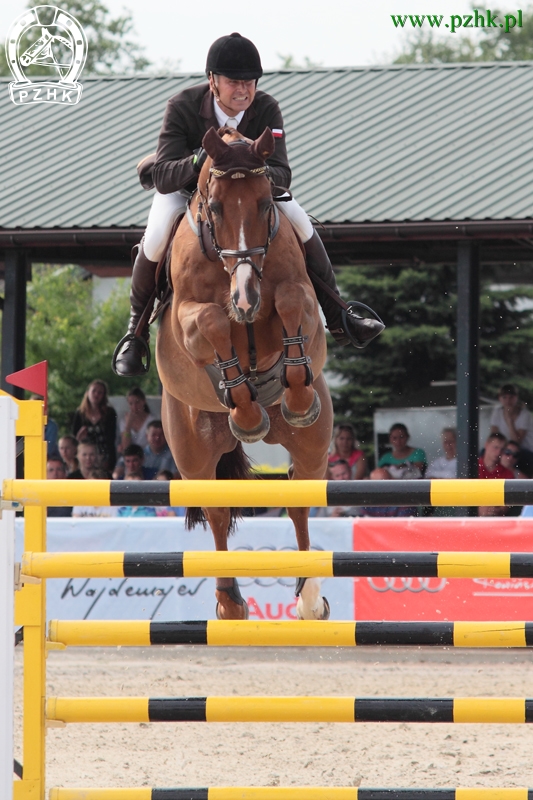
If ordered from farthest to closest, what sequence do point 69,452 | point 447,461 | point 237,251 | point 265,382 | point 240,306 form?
point 69,452
point 447,461
point 265,382
point 237,251
point 240,306

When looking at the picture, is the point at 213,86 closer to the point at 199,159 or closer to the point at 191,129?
the point at 191,129

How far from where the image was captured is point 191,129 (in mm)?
4531

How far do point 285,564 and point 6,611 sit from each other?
901 millimetres

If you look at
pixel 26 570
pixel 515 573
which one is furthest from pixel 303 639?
pixel 26 570

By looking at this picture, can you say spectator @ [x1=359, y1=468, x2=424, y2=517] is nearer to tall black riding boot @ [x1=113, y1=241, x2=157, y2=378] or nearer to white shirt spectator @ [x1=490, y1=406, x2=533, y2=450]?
white shirt spectator @ [x1=490, y1=406, x2=533, y2=450]

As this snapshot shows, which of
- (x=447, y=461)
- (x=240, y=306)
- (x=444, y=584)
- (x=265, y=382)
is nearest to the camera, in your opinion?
(x=240, y=306)

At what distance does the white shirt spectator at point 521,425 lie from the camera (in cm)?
935

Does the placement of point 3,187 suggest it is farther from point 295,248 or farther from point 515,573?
point 515,573

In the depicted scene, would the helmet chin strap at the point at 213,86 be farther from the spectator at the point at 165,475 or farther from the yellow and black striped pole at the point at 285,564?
the spectator at the point at 165,475

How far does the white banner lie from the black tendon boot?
10.9 ft

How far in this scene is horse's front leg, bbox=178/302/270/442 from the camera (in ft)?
13.4

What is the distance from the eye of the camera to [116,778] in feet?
15.0

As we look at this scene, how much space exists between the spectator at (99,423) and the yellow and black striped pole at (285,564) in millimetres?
6915

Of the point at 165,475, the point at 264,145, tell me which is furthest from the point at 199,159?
the point at 165,475
